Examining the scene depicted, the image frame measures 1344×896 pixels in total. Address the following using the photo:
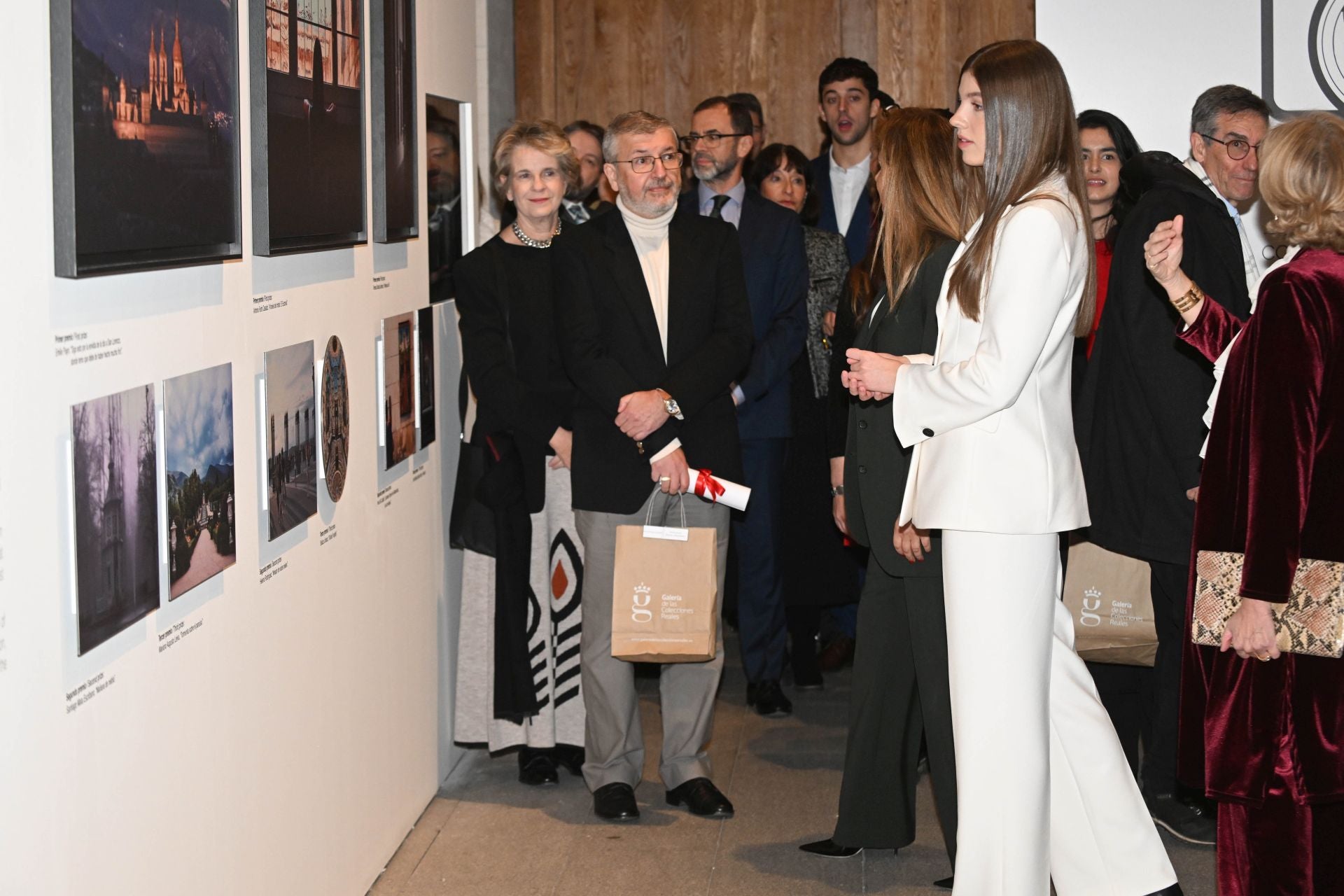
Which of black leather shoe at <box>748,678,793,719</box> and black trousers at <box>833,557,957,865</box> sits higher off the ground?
black trousers at <box>833,557,957,865</box>

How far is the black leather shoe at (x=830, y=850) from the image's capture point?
3559mm

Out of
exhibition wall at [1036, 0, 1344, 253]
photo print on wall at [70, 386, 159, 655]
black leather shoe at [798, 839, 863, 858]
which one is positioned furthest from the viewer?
exhibition wall at [1036, 0, 1344, 253]

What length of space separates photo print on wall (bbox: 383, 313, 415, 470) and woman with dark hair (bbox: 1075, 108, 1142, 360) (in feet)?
6.45

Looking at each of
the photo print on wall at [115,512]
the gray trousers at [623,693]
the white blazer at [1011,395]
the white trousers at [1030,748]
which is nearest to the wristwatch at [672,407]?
the gray trousers at [623,693]

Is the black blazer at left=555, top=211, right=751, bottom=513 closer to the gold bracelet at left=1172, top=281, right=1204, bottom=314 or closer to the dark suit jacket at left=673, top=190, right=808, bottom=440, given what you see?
the dark suit jacket at left=673, top=190, right=808, bottom=440

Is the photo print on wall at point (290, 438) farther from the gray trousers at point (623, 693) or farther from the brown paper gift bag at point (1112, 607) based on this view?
the brown paper gift bag at point (1112, 607)

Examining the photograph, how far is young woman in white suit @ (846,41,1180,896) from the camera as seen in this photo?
105 inches

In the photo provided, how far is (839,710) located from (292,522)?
102 inches

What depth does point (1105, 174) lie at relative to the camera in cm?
414

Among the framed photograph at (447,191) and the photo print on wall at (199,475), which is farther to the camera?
the framed photograph at (447,191)

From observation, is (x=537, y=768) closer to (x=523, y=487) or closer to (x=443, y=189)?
(x=523, y=487)

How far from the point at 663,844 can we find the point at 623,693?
17.1 inches

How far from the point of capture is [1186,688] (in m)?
2.76

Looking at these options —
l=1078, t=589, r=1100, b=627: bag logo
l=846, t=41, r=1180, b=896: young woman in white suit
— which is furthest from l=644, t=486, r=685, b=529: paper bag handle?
l=1078, t=589, r=1100, b=627: bag logo
